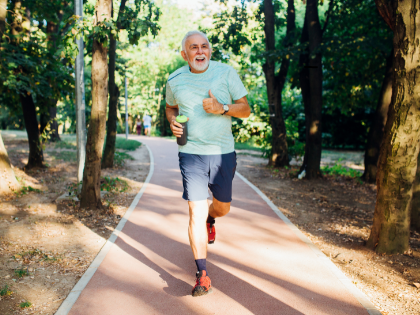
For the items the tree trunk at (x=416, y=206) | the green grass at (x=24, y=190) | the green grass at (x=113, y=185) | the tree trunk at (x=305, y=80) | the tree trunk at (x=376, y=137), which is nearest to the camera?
the tree trunk at (x=416, y=206)

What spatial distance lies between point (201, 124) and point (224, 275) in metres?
1.70

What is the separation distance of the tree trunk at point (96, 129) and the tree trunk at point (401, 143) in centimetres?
467

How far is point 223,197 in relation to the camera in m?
4.05

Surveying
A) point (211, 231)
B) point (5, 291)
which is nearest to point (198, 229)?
point (211, 231)

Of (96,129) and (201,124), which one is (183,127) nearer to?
(201,124)

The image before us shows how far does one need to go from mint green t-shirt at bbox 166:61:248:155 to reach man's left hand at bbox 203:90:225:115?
0.67ft

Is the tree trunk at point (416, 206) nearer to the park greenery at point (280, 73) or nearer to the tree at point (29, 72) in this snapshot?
the park greenery at point (280, 73)

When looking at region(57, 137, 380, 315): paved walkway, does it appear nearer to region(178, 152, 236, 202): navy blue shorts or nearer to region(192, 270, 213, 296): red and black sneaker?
region(192, 270, 213, 296): red and black sneaker

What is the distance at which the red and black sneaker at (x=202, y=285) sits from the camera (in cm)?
362

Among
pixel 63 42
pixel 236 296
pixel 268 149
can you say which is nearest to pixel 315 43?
pixel 268 149

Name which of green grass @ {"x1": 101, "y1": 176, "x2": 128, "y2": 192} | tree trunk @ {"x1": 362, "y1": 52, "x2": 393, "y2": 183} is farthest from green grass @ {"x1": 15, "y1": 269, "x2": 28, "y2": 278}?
tree trunk @ {"x1": 362, "y1": 52, "x2": 393, "y2": 183}

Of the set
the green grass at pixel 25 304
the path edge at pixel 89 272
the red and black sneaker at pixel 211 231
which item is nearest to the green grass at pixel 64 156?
the path edge at pixel 89 272

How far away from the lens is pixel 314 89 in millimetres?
10266

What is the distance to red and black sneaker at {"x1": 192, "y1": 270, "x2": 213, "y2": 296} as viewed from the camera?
142 inches
